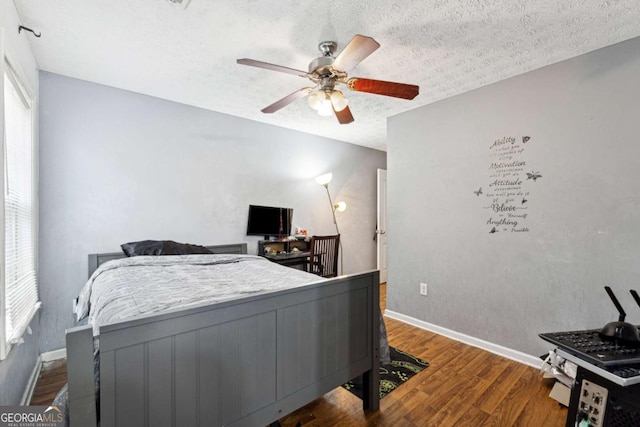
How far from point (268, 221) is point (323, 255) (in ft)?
2.80

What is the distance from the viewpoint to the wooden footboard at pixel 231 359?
3.10 feet

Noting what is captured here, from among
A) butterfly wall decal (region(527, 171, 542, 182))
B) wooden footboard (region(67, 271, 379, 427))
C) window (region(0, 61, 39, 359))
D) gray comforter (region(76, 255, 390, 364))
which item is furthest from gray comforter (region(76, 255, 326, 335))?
butterfly wall decal (region(527, 171, 542, 182))

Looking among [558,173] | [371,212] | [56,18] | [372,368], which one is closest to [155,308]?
[372,368]

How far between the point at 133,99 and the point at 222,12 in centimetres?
169

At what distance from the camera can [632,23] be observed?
172 centimetres

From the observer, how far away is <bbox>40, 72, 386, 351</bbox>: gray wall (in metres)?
2.41

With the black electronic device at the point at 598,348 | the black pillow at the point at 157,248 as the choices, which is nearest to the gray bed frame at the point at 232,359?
the black electronic device at the point at 598,348

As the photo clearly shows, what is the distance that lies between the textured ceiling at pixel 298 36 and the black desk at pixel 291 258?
1.90m

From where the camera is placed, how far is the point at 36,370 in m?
2.13

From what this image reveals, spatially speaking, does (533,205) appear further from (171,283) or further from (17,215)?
(17,215)

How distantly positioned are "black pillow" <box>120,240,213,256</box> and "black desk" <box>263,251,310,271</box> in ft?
3.04

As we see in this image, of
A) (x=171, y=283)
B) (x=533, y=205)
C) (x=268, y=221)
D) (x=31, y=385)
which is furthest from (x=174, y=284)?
(x=533, y=205)

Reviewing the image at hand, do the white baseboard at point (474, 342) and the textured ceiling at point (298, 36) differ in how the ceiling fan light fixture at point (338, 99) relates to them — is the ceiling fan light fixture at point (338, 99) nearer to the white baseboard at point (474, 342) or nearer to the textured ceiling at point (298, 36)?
the textured ceiling at point (298, 36)

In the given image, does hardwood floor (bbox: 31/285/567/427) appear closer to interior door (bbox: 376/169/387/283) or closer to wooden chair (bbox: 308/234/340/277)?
wooden chair (bbox: 308/234/340/277)
